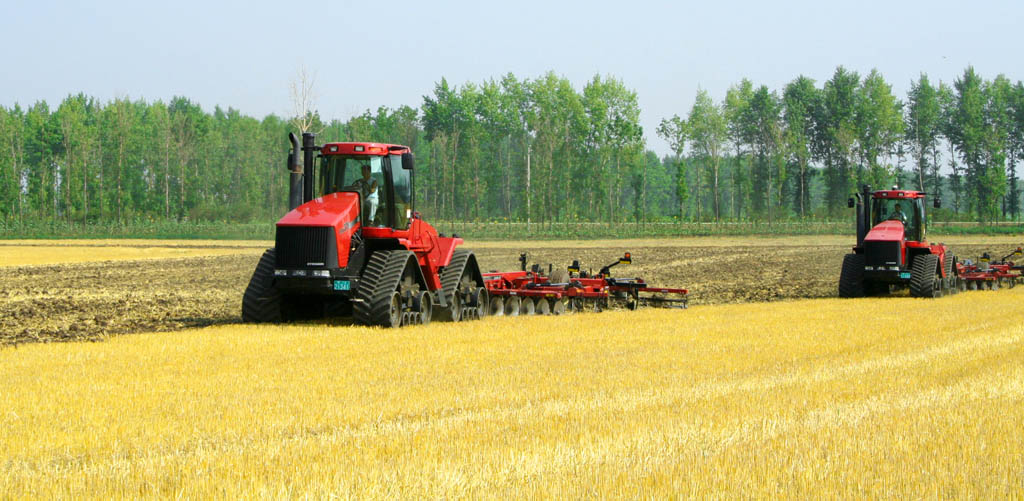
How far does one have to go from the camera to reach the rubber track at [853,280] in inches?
938

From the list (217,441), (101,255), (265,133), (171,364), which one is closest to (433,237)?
(171,364)

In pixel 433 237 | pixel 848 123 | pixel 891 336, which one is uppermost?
pixel 848 123

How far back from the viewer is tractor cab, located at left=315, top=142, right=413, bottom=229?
15930mm

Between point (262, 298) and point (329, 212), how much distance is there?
1675mm

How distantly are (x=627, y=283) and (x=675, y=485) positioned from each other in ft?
49.1

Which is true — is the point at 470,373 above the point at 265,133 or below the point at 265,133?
below

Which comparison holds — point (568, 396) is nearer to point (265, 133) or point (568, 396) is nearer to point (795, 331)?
point (795, 331)

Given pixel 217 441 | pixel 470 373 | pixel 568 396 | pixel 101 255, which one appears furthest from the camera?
pixel 101 255

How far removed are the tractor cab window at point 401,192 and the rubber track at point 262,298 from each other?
83.7 inches

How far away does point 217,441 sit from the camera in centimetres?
724

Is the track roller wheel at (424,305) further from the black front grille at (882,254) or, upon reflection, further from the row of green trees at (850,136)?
the row of green trees at (850,136)

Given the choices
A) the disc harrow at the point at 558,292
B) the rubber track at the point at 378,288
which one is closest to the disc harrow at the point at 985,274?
the disc harrow at the point at 558,292

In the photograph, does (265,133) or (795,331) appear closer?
(795,331)

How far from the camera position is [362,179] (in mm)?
15969
